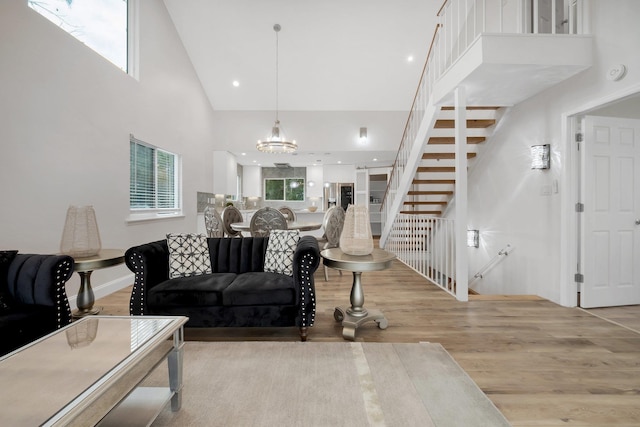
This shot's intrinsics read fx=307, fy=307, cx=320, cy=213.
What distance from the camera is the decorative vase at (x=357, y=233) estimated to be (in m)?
2.66

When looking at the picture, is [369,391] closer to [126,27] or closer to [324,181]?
[126,27]

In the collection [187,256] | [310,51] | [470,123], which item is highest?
[310,51]

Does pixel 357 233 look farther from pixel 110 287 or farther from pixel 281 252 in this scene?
pixel 110 287

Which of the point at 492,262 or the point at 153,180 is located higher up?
the point at 153,180

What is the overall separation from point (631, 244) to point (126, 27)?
6745 mm

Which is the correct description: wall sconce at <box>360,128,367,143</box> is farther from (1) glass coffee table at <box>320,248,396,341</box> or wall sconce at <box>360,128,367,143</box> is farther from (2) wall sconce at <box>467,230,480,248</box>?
(1) glass coffee table at <box>320,248,396,341</box>

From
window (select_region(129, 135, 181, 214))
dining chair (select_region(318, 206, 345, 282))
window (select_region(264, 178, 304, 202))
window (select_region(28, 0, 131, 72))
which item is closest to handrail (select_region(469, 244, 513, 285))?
dining chair (select_region(318, 206, 345, 282))

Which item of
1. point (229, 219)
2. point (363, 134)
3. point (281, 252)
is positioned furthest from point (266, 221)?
point (363, 134)

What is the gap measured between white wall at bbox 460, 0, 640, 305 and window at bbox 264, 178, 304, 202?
19.9ft

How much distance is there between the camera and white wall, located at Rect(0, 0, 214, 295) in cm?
262

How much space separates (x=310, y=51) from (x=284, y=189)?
490cm

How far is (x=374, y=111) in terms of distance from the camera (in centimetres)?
721

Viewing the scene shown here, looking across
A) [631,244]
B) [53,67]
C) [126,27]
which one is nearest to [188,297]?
[53,67]

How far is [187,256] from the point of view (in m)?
2.78
